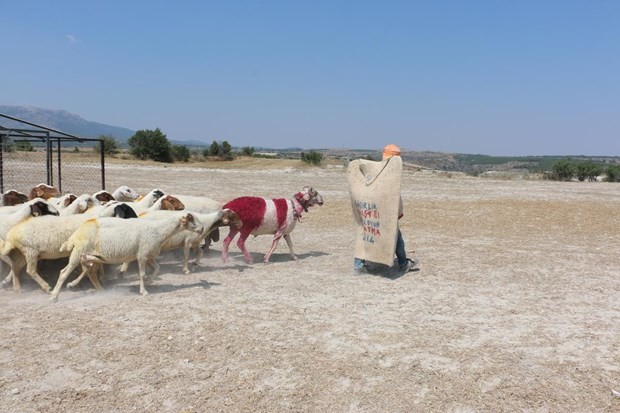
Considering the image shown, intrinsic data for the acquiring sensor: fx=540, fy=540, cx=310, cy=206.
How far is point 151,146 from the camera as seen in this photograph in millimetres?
54969

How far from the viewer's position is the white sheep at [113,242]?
737cm

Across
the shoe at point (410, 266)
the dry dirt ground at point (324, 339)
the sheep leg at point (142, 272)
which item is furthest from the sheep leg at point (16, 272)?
the shoe at point (410, 266)

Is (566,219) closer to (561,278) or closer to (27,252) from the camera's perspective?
(561,278)

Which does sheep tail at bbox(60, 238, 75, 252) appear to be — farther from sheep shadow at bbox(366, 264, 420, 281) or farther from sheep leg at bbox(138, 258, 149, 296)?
sheep shadow at bbox(366, 264, 420, 281)

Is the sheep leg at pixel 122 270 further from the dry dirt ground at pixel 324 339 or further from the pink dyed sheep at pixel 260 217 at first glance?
the pink dyed sheep at pixel 260 217

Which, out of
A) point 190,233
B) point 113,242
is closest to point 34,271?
point 113,242

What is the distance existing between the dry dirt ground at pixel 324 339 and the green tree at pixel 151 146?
45.8 m

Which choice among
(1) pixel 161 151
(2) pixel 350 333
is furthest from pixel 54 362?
(1) pixel 161 151

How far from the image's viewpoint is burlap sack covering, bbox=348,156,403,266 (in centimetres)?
904

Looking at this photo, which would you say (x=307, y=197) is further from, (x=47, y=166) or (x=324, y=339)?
(x=47, y=166)

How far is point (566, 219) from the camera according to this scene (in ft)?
56.5

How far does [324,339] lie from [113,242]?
10.8ft

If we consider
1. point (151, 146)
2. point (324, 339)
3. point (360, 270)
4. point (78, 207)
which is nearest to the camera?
point (324, 339)

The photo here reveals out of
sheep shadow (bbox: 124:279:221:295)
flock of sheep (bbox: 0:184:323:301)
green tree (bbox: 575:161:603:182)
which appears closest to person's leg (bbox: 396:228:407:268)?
sheep shadow (bbox: 124:279:221:295)
